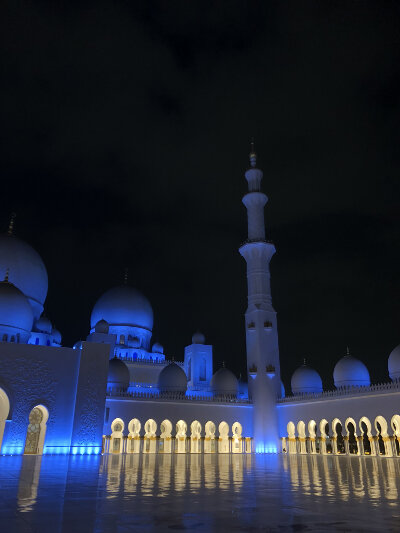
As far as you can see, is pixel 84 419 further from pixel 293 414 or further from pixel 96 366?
pixel 293 414

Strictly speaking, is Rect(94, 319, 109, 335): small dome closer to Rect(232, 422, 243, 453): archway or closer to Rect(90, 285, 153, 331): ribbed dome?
Rect(90, 285, 153, 331): ribbed dome

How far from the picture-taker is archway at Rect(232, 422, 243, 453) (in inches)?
847

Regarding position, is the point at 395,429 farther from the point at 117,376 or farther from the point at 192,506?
the point at 192,506

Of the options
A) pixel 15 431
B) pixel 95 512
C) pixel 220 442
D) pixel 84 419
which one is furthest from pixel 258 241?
pixel 95 512

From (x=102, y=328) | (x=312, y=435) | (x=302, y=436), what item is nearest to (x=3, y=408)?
(x=102, y=328)

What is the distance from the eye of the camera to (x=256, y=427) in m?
21.5

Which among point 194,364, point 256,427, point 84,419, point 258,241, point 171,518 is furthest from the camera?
point 194,364

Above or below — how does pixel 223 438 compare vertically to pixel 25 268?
below

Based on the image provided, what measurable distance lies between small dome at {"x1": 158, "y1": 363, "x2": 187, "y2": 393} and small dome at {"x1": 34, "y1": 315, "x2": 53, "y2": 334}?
19.6 ft

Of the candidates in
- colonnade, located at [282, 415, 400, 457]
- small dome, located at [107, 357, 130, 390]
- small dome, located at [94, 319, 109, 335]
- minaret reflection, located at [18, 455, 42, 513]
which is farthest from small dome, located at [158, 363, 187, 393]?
minaret reflection, located at [18, 455, 42, 513]

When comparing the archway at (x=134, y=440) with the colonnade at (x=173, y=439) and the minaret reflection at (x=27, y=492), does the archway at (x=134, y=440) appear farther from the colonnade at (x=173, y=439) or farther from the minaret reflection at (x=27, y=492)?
the minaret reflection at (x=27, y=492)

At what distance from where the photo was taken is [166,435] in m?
19.8

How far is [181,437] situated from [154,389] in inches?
125

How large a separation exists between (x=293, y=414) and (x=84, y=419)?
34.3 feet
